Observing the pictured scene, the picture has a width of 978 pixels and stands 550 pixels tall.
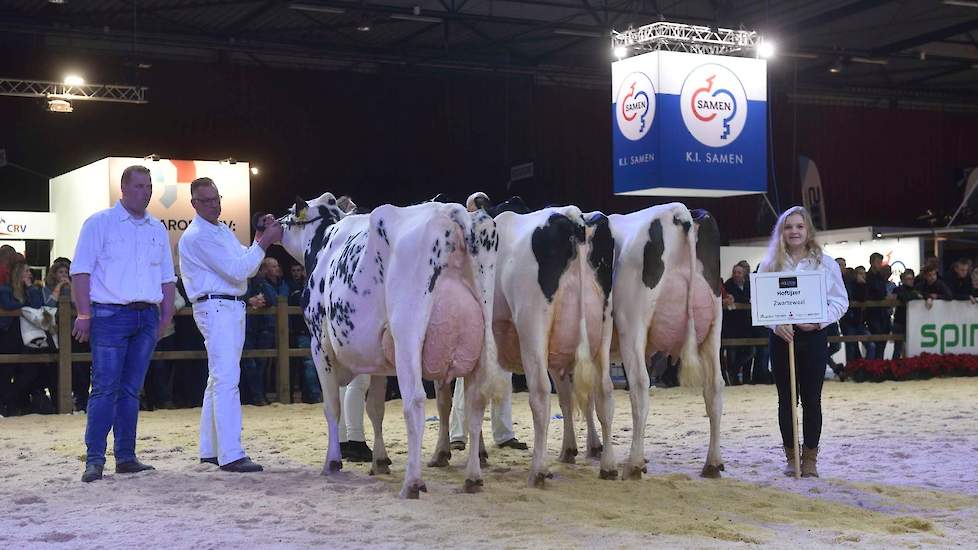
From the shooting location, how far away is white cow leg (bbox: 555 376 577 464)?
8031 millimetres

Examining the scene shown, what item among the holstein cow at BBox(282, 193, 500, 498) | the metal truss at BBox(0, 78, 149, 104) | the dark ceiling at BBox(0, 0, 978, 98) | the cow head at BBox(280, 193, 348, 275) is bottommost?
the holstein cow at BBox(282, 193, 500, 498)

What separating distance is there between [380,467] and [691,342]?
2.19m

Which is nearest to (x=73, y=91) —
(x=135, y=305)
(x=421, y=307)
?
(x=135, y=305)

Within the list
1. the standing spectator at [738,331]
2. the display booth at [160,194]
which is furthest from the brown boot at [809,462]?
the display booth at [160,194]

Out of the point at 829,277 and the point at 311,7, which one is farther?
the point at 311,7

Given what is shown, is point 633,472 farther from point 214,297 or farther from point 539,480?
point 214,297

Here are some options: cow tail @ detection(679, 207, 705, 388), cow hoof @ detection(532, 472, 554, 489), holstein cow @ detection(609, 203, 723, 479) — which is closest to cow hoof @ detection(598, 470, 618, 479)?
holstein cow @ detection(609, 203, 723, 479)

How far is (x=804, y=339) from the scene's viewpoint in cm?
732

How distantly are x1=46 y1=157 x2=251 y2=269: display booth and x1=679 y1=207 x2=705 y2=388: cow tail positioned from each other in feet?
35.2

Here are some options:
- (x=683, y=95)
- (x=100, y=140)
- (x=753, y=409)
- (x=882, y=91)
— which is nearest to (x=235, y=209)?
(x=100, y=140)

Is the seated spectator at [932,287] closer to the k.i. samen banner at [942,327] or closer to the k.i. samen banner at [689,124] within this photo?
the k.i. samen banner at [942,327]

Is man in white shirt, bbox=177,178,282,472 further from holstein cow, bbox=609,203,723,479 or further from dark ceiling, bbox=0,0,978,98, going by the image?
dark ceiling, bbox=0,0,978,98

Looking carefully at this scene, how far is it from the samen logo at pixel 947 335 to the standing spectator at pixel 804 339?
9063mm

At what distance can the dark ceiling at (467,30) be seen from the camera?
20844 mm
